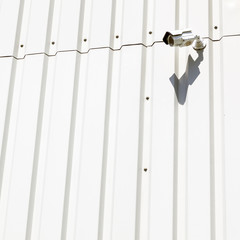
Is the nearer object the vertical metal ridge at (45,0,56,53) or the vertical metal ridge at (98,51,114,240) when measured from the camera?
the vertical metal ridge at (98,51,114,240)

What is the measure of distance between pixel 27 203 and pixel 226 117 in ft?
3.42

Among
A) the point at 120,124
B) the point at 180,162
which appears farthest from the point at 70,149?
the point at 180,162

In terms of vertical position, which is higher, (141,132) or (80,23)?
(80,23)

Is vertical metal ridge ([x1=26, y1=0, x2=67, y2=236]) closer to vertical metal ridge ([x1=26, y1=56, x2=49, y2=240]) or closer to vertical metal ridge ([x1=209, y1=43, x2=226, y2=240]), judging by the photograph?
vertical metal ridge ([x1=26, y1=56, x2=49, y2=240])

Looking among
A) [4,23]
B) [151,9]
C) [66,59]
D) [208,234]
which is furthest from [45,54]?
[208,234]

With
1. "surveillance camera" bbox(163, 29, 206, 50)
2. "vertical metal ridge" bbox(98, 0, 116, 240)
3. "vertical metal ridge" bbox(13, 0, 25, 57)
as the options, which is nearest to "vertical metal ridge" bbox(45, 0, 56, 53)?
"vertical metal ridge" bbox(13, 0, 25, 57)

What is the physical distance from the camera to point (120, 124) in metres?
2.60

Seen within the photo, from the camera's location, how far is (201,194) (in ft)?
7.82

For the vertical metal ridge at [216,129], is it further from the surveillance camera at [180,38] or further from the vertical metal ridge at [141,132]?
the vertical metal ridge at [141,132]

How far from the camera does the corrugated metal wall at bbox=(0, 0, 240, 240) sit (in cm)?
241

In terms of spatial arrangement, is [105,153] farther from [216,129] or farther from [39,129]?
[216,129]

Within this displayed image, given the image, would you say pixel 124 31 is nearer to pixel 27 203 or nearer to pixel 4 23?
pixel 4 23

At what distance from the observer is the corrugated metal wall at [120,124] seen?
241 cm

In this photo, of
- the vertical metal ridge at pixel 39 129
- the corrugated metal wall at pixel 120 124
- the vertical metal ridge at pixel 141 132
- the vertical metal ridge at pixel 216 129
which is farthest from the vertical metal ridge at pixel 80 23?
the vertical metal ridge at pixel 216 129
